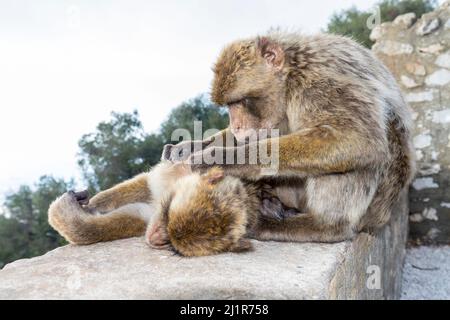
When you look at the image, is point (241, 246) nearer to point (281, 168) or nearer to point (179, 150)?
point (281, 168)

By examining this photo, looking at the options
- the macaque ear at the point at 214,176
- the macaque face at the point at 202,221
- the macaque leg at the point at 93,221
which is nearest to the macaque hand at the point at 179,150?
the macaque leg at the point at 93,221

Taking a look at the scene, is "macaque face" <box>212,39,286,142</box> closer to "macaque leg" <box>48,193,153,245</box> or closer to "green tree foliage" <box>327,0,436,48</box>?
"macaque leg" <box>48,193,153,245</box>

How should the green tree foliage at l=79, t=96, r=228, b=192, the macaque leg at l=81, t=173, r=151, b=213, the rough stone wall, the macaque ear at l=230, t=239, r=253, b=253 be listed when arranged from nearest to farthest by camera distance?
the macaque ear at l=230, t=239, r=253, b=253
the macaque leg at l=81, t=173, r=151, b=213
the rough stone wall
the green tree foliage at l=79, t=96, r=228, b=192

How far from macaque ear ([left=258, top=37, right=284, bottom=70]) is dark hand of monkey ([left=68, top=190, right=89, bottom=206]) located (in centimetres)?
124

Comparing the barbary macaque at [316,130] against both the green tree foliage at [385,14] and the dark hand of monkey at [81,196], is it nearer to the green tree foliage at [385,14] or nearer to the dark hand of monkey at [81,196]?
the dark hand of monkey at [81,196]

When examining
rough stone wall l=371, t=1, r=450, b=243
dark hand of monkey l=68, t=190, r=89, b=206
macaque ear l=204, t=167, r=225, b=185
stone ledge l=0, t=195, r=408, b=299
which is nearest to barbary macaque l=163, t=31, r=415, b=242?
macaque ear l=204, t=167, r=225, b=185

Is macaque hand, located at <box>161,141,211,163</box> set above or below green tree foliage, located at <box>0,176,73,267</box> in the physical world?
above

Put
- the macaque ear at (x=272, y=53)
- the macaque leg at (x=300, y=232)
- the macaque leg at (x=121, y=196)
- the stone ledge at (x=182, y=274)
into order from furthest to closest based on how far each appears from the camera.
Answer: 1. the macaque ear at (x=272, y=53)
2. the macaque leg at (x=121, y=196)
3. the macaque leg at (x=300, y=232)
4. the stone ledge at (x=182, y=274)

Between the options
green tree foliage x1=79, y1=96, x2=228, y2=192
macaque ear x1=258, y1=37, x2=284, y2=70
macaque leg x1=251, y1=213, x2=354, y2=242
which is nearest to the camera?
macaque leg x1=251, y1=213, x2=354, y2=242

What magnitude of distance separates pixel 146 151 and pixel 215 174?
26.5 ft

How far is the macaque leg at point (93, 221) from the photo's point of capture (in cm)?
235

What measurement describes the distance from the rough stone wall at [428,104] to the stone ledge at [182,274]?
3.37 metres

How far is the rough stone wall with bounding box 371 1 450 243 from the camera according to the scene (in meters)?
5.41
